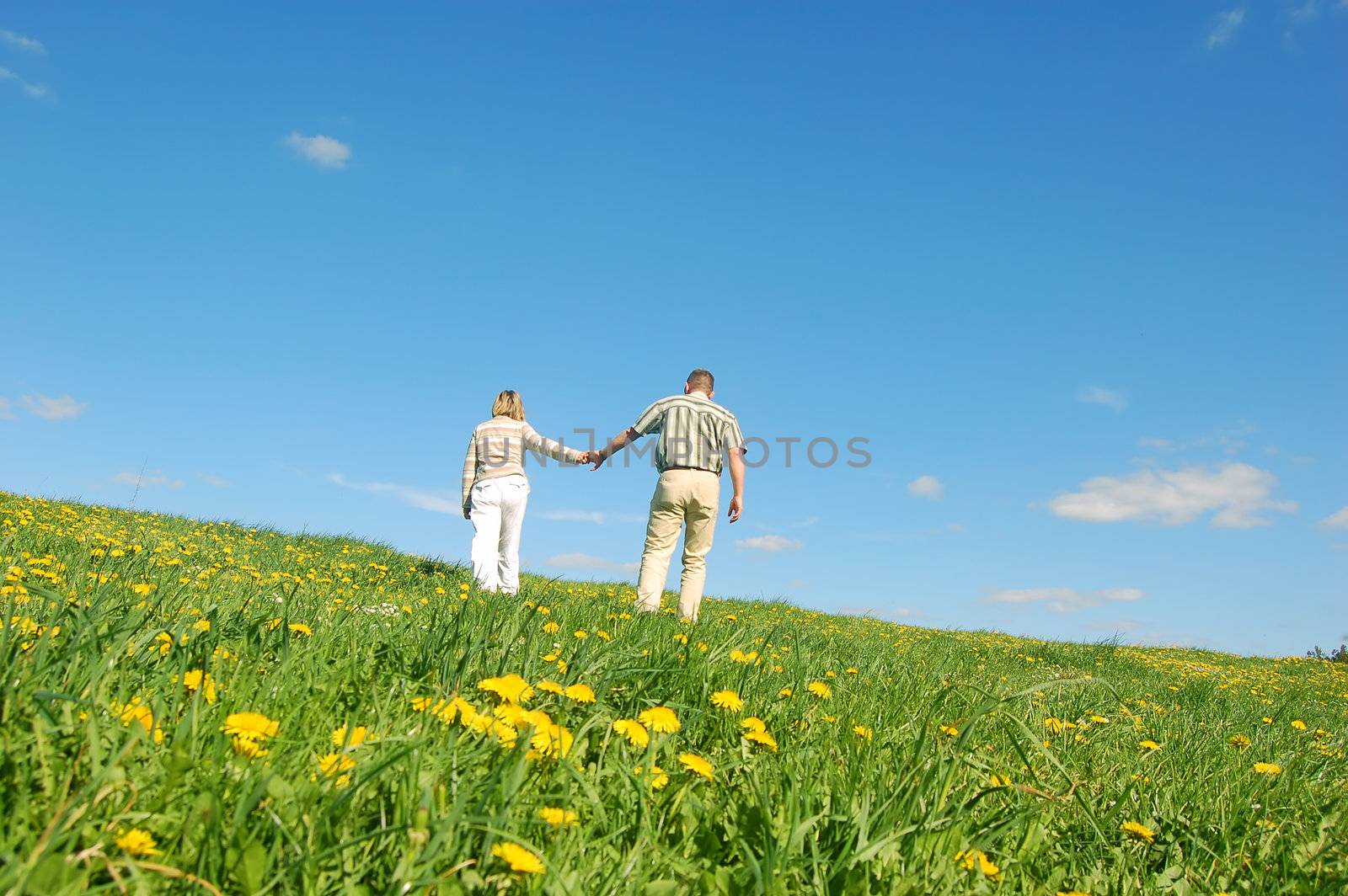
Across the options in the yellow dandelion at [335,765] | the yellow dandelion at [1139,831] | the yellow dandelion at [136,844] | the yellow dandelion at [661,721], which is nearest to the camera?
the yellow dandelion at [136,844]

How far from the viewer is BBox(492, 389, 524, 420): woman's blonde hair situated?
1156 centimetres

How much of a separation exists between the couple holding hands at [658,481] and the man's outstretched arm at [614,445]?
1 cm

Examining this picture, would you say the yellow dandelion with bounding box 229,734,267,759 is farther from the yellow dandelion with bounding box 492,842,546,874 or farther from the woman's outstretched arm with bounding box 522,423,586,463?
the woman's outstretched arm with bounding box 522,423,586,463

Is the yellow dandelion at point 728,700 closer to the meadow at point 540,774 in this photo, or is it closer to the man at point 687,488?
the meadow at point 540,774

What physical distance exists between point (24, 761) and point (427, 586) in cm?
796

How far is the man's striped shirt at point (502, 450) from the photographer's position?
438 inches

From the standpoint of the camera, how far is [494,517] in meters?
11.0

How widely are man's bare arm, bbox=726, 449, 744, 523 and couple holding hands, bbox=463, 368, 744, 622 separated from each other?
0.01 metres

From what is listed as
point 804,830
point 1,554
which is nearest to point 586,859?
point 804,830

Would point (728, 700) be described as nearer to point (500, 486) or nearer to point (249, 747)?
point (249, 747)

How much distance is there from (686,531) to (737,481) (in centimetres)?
91

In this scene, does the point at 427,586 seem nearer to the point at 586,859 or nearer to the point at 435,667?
the point at 435,667

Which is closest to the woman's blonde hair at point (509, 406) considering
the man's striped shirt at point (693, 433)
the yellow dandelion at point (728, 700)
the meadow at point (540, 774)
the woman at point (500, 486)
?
the woman at point (500, 486)

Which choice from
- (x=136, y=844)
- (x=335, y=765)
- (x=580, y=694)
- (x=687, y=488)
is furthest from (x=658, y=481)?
(x=136, y=844)
